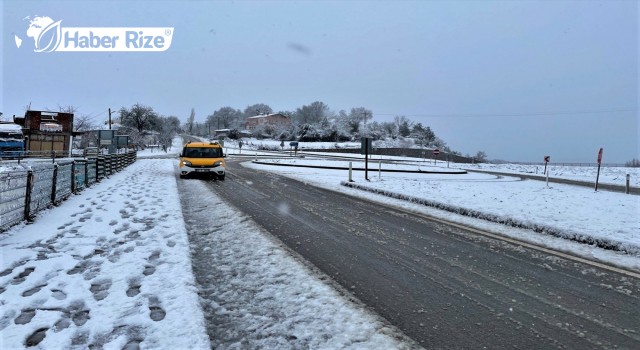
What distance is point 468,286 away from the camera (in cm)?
432

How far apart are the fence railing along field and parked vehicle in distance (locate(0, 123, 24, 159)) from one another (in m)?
26.0

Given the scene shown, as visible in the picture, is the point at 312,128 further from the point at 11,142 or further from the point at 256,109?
the point at 256,109

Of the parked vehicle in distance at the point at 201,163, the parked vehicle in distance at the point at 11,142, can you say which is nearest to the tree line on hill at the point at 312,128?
the parked vehicle in distance at the point at 11,142

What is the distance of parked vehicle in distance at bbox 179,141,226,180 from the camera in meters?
17.4

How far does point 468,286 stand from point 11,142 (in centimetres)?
4110

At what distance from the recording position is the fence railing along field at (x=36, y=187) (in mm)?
6465

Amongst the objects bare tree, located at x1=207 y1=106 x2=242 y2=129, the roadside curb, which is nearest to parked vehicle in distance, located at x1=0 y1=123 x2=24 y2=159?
the roadside curb

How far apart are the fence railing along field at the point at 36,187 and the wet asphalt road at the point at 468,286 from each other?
4.75m

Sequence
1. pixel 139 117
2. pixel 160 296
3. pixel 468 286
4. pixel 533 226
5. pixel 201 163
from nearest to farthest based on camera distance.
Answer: pixel 160 296 < pixel 468 286 < pixel 533 226 < pixel 201 163 < pixel 139 117

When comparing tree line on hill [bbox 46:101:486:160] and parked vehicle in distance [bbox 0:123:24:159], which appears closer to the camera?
parked vehicle in distance [bbox 0:123:24:159]

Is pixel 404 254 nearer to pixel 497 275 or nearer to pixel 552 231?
pixel 497 275

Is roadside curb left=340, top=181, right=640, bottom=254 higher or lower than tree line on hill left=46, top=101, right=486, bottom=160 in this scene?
lower

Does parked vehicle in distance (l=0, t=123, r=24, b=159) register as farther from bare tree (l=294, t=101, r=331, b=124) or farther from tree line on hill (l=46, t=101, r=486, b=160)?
bare tree (l=294, t=101, r=331, b=124)

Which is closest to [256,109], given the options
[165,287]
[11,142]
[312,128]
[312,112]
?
Answer: [312,112]
